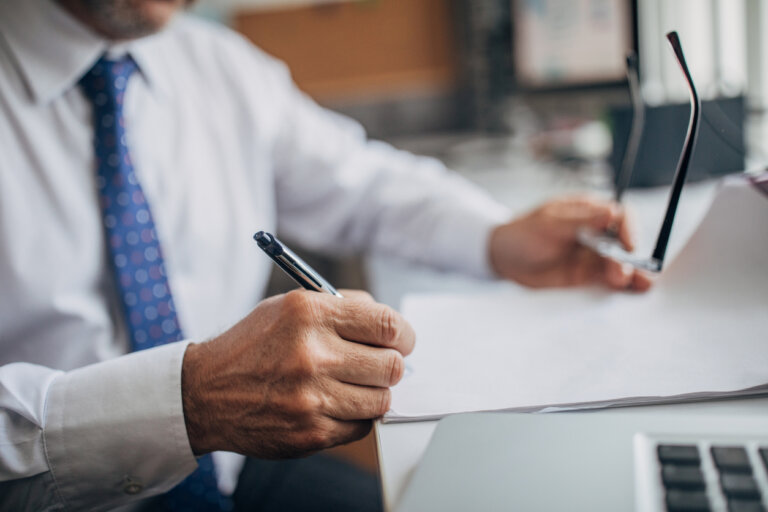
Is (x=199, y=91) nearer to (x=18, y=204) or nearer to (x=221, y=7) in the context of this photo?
(x=18, y=204)

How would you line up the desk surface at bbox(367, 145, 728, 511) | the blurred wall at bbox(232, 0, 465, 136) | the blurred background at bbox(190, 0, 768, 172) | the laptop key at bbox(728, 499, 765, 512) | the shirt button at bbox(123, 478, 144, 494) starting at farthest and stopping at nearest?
the blurred wall at bbox(232, 0, 465, 136) → the blurred background at bbox(190, 0, 768, 172) → the shirt button at bbox(123, 478, 144, 494) → the desk surface at bbox(367, 145, 728, 511) → the laptop key at bbox(728, 499, 765, 512)

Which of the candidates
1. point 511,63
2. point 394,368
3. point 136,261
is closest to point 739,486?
point 394,368

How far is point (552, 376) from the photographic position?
15.8 inches

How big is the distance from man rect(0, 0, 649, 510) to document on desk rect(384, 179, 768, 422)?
4 cm

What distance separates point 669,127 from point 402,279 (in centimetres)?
44

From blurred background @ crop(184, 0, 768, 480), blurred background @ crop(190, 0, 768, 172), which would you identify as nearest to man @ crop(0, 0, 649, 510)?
blurred background @ crop(184, 0, 768, 480)

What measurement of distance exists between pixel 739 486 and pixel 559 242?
0.50 metres

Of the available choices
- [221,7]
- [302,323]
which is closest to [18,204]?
[302,323]

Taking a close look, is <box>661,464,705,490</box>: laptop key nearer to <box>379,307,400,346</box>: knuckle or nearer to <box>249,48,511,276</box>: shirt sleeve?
<box>379,307,400,346</box>: knuckle

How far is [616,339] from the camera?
45 centimetres

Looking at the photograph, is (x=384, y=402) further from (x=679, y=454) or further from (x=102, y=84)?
(x=102, y=84)

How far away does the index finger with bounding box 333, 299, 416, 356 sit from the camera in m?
0.40

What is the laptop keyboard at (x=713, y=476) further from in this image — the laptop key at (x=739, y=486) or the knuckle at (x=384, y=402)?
the knuckle at (x=384, y=402)

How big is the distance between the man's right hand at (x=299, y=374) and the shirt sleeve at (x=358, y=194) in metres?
0.48
